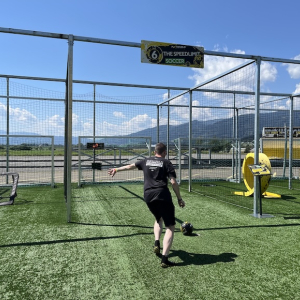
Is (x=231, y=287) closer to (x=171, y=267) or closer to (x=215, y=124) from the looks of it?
(x=171, y=267)

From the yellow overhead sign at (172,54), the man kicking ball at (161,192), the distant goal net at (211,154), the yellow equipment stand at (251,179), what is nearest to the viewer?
the man kicking ball at (161,192)

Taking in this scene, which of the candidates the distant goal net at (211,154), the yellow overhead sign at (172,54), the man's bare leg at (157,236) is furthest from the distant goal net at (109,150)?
the man's bare leg at (157,236)

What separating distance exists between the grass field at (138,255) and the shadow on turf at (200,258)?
0.04ft

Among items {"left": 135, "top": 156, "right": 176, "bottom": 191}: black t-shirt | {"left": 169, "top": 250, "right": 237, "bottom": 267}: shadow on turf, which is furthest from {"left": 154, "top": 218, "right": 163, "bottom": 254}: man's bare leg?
{"left": 135, "top": 156, "right": 176, "bottom": 191}: black t-shirt

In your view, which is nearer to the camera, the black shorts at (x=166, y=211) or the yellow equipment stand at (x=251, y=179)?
the black shorts at (x=166, y=211)

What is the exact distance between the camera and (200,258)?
409cm

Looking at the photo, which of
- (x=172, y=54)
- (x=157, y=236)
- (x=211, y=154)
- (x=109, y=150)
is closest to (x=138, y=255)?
(x=157, y=236)

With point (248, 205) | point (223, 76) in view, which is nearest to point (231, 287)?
point (248, 205)

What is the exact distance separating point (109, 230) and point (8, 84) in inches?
316

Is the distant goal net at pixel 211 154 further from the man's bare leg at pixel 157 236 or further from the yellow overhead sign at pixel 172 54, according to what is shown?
the man's bare leg at pixel 157 236

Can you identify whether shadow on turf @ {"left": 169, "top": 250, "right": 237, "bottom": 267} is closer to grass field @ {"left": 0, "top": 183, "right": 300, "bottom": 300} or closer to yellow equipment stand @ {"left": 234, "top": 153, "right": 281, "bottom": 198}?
grass field @ {"left": 0, "top": 183, "right": 300, "bottom": 300}

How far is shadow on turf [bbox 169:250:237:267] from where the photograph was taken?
12.9 ft

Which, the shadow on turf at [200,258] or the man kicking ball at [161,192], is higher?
the man kicking ball at [161,192]

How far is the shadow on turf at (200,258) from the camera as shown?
3.94 metres
